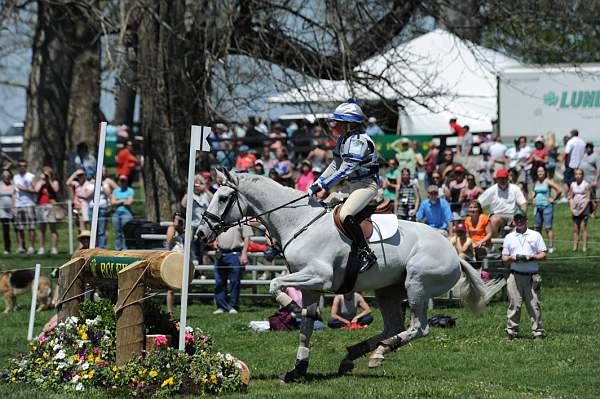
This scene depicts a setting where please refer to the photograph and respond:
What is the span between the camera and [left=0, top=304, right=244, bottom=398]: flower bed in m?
11.5

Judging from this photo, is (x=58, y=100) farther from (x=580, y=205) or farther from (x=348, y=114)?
(x=348, y=114)

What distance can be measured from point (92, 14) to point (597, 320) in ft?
39.3

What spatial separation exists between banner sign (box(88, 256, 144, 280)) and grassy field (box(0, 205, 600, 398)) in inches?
52.0

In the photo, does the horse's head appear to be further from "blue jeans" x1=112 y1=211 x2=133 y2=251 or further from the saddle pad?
"blue jeans" x1=112 y1=211 x2=133 y2=251

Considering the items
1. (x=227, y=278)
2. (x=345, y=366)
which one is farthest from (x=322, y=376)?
(x=227, y=278)

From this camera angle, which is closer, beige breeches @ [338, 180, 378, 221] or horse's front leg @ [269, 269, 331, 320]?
horse's front leg @ [269, 269, 331, 320]

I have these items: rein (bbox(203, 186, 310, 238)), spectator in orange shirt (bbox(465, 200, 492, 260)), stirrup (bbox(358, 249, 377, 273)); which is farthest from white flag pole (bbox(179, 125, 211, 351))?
spectator in orange shirt (bbox(465, 200, 492, 260))

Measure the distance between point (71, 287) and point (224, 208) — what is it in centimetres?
188

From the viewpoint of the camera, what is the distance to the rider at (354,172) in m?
12.8

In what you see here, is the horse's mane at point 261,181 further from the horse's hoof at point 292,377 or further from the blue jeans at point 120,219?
the blue jeans at point 120,219

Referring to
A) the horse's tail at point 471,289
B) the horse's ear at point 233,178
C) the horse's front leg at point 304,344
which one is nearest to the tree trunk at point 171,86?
the horse's tail at point 471,289

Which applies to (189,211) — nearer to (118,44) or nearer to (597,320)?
(597,320)

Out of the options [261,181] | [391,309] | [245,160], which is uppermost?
[245,160]

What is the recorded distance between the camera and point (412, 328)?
13359 millimetres
